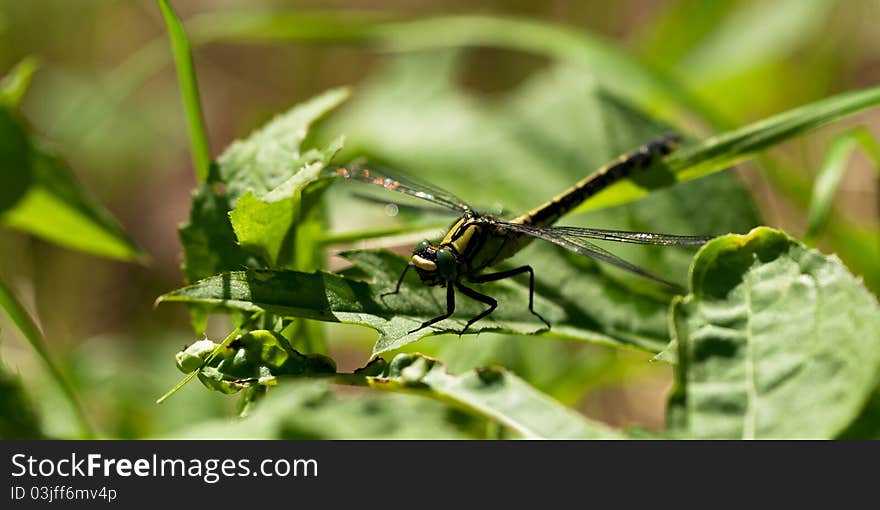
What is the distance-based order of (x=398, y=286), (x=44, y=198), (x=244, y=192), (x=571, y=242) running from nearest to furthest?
(x=244, y=192), (x=398, y=286), (x=571, y=242), (x=44, y=198)

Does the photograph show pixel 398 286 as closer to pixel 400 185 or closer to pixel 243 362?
pixel 243 362

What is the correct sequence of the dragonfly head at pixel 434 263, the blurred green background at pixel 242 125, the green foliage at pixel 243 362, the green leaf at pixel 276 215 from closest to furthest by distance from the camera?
the green foliage at pixel 243 362
the green leaf at pixel 276 215
the dragonfly head at pixel 434 263
the blurred green background at pixel 242 125

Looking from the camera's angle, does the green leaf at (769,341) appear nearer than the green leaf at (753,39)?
Yes

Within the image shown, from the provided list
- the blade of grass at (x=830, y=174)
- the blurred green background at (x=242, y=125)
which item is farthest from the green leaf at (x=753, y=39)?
the blade of grass at (x=830, y=174)

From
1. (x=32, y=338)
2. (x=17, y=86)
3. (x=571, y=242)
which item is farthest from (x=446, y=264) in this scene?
(x=17, y=86)

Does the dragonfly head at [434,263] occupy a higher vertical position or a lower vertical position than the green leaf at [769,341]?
higher

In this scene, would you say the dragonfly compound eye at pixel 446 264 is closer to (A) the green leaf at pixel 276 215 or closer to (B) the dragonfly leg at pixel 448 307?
(B) the dragonfly leg at pixel 448 307

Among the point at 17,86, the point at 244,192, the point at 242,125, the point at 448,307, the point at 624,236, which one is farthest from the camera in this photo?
the point at 242,125
